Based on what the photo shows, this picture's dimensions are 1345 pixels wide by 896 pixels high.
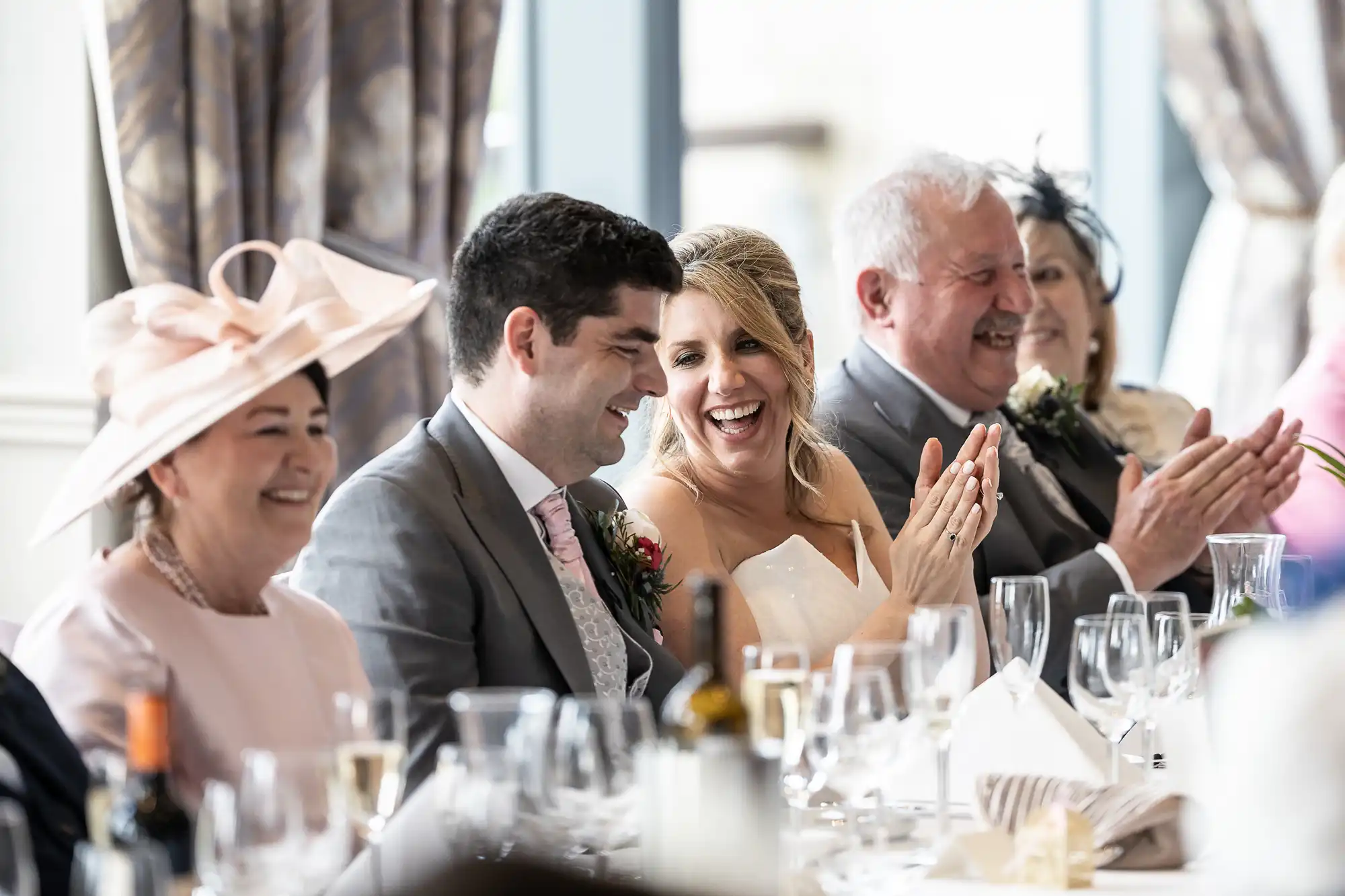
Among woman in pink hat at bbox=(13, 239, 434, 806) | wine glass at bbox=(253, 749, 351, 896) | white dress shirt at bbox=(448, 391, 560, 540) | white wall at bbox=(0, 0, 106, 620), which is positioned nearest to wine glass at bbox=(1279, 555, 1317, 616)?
white dress shirt at bbox=(448, 391, 560, 540)

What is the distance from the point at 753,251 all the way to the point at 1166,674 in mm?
1286

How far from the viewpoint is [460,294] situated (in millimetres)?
2547

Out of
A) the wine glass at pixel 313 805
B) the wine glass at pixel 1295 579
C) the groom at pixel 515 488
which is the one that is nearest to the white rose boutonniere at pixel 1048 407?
the wine glass at pixel 1295 579

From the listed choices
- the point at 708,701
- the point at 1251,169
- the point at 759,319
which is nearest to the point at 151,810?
the point at 708,701

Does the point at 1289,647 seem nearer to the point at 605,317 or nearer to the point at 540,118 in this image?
the point at 605,317

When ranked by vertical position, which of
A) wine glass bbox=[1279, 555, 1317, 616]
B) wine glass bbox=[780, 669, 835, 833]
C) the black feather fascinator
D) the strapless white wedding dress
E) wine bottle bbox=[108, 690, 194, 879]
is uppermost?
the black feather fascinator

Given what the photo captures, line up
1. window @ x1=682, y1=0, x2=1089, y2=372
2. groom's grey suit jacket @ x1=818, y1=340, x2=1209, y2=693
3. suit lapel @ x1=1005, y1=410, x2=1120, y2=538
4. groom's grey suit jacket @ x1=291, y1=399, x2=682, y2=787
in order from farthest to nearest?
window @ x1=682, y1=0, x2=1089, y2=372
suit lapel @ x1=1005, y1=410, x2=1120, y2=538
groom's grey suit jacket @ x1=818, y1=340, x2=1209, y2=693
groom's grey suit jacket @ x1=291, y1=399, x2=682, y2=787

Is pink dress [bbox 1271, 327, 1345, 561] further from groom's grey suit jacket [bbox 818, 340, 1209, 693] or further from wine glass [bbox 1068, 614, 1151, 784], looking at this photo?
wine glass [bbox 1068, 614, 1151, 784]

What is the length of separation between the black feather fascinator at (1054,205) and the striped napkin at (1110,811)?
2837mm

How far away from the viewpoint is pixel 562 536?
2578 mm

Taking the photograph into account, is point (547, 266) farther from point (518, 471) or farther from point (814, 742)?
point (814, 742)

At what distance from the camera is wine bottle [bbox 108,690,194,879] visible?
130 cm

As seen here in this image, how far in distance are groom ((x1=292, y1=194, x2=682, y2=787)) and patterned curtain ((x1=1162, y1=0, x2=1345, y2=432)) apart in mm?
3991

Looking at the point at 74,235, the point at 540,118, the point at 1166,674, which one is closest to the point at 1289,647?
the point at 1166,674
